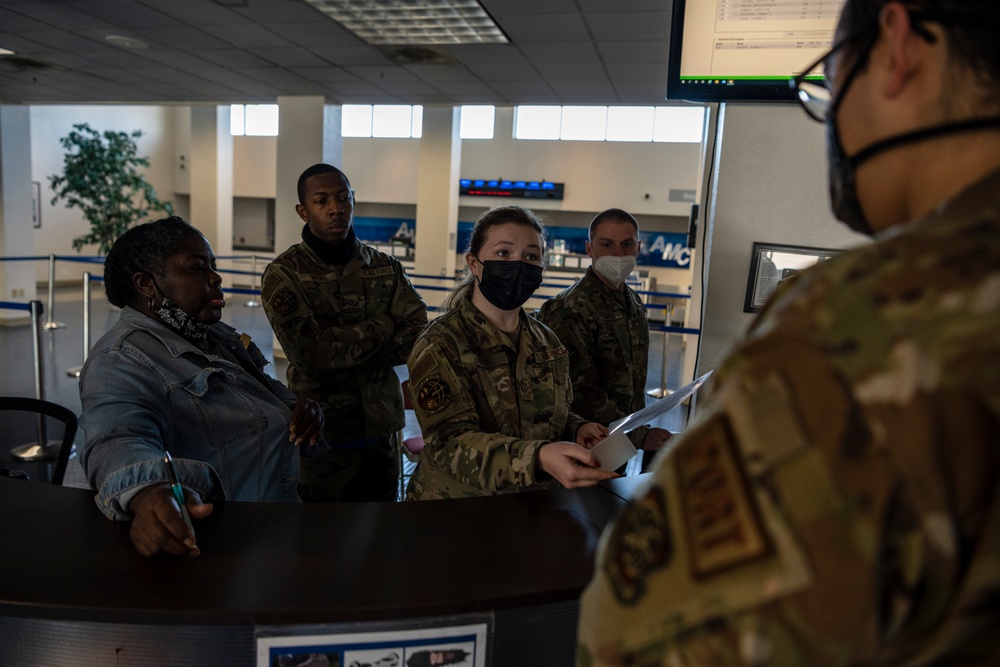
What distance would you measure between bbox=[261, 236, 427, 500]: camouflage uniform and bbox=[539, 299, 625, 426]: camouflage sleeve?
610mm

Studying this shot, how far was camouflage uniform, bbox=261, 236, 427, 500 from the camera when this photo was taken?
2668 millimetres

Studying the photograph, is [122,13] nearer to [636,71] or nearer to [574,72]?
[574,72]

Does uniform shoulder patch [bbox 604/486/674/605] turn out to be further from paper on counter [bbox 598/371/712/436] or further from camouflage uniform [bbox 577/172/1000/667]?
paper on counter [bbox 598/371/712/436]

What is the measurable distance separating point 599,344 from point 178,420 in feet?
5.80

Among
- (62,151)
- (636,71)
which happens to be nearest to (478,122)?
→ (62,151)

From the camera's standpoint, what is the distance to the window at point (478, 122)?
17.1m

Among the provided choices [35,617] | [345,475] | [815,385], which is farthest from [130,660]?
[345,475]

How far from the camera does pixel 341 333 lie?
2.67m

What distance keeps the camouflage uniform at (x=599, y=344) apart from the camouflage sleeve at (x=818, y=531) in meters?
2.33

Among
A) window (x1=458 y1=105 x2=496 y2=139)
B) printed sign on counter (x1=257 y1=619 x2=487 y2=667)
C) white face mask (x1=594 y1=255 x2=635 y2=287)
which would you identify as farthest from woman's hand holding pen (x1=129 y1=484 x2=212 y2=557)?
window (x1=458 y1=105 x2=496 y2=139)

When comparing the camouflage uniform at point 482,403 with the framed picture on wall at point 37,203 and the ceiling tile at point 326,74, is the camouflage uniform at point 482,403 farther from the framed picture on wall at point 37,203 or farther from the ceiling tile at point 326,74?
the framed picture on wall at point 37,203

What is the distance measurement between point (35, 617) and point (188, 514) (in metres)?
0.27

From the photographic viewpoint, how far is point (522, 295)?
1.89 meters

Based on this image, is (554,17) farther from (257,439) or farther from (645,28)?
(257,439)
